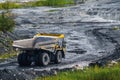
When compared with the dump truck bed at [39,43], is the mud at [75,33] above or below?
below

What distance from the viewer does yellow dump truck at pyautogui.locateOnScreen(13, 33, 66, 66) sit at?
1081 inches

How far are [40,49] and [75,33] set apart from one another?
19738 mm

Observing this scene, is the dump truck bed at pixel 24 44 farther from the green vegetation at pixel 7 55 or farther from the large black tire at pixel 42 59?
the green vegetation at pixel 7 55

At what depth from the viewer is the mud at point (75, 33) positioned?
2807cm

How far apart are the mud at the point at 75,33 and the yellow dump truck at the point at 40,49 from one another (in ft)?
1.43

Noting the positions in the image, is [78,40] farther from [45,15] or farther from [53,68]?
[45,15]

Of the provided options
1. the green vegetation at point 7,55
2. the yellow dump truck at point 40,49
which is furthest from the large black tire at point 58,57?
the green vegetation at point 7,55

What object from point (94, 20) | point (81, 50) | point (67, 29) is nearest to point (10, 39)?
point (81, 50)

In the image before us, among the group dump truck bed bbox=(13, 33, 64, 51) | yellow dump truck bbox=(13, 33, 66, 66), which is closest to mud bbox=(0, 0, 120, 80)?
yellow dump truck bbox=(13, 33, 66, 66)

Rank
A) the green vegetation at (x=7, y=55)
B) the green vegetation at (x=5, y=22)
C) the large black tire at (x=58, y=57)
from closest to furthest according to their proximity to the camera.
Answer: the large black tire at (x=58, y=57) < the green vegetation at (x=7, y=55) < the green vegetation at (x=5, y=22)

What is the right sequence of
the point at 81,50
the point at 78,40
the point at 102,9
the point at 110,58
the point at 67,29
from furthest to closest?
the point at 102,9 < the point at 67,29 < the point at 78,40 < the point at 81,50 < the point at 110,58

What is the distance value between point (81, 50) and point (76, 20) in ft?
85.4

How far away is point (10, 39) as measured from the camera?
37.7m

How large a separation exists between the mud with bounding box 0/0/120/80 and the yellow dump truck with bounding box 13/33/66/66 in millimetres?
436
